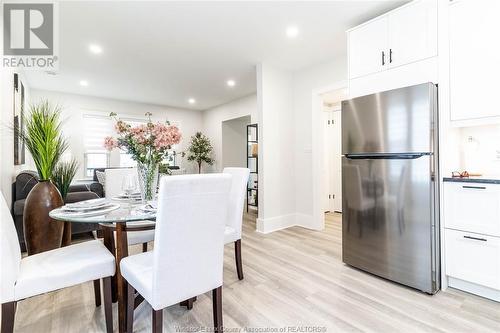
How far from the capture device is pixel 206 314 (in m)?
1.77

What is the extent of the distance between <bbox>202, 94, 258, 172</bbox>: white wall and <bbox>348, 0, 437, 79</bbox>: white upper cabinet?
3.29 metres

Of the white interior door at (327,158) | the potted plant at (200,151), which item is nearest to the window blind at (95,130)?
the potted plant at (200,151)

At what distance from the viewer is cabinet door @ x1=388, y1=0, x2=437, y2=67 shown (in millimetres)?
2084

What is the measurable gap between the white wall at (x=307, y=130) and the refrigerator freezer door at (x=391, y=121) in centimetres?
144

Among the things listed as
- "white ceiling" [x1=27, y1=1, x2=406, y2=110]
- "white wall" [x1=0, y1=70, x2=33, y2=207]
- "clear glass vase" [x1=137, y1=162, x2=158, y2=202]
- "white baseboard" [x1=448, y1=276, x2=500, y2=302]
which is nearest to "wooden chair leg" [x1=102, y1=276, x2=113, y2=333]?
"clear glass vase" [x1=137, y1=162, x2=158, y2=202]

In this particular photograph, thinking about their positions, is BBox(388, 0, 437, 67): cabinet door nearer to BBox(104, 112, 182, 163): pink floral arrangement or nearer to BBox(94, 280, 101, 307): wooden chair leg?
BBox(104, 112, 182, 163): pink floral arrangement

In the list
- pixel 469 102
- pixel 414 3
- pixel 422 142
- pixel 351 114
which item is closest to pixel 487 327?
pixel 422 142

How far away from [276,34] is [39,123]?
2694 mm

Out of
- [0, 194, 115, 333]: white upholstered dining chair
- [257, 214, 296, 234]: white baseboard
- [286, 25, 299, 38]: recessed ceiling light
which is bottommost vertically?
[257, 214, 296, 234]: white baseboard

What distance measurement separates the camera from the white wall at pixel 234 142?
6848 millimetres

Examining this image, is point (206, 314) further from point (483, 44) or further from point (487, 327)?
point (483, 44)

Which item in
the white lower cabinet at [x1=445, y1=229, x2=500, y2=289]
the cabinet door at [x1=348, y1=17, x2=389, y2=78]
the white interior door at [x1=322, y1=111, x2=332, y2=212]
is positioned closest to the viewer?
the white lower cabinet at [x1=445, y1=229, x2=500, y2=289]

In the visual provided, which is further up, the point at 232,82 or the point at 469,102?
the point at 232,82

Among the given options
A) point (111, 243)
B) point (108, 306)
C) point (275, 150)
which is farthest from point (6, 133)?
point (275, 150)
